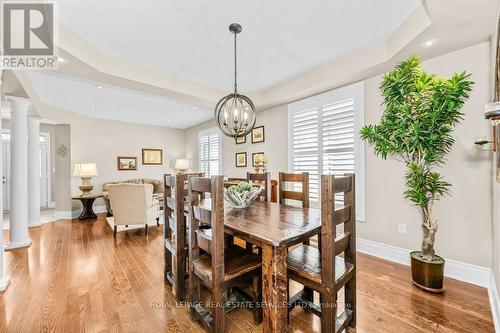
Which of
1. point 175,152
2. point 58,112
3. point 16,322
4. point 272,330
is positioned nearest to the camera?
point 272,330

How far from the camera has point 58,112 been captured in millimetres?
5309

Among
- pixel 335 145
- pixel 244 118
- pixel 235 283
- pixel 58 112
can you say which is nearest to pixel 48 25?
pixel 244 118

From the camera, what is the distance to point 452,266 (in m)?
2.41

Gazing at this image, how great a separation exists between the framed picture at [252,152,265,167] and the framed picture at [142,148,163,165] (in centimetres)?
399

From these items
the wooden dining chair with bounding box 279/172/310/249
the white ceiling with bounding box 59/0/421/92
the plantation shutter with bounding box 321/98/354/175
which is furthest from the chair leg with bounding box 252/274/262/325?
the white ceiling with bounding box 59/0/421/92

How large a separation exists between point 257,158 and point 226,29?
2736mm

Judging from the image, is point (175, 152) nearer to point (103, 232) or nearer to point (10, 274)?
point (103, 232)

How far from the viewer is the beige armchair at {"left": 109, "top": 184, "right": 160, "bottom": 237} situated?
394 cm

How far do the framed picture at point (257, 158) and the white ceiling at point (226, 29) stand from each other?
193 centimetres

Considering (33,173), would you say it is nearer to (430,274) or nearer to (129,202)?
(129,202)

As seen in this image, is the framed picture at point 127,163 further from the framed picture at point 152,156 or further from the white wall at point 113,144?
the framed picture at point 152,156

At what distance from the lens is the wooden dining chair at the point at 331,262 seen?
1339mm

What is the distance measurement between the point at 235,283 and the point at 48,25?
302 cm

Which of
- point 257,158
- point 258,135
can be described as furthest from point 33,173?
point 258,135
